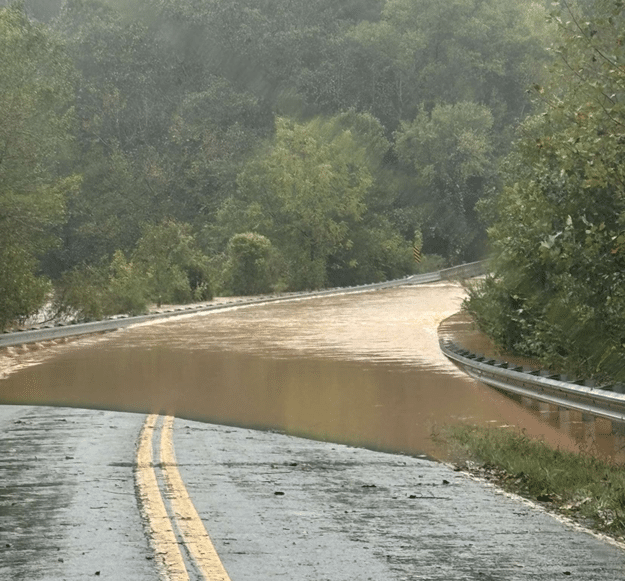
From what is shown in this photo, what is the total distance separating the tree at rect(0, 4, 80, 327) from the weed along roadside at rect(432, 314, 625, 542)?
2340cm

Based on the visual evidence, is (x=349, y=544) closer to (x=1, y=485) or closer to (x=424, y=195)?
(x=1, y=485)

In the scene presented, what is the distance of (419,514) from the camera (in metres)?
9.73

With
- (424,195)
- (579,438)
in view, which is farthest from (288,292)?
(579,438)

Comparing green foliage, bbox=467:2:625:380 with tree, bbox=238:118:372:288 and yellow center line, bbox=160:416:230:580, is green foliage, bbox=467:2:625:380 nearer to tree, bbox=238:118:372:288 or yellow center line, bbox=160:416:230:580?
yellow center line, bbox=160:416:230:580

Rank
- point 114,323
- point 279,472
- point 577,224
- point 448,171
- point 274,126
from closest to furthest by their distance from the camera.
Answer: point 279,472, point 577,224, point 114,323, point 448,171, point 274,126

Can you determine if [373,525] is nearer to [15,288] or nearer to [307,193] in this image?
[15,288]

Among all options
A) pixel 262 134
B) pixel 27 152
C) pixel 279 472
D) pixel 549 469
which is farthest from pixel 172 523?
pixel 262 134

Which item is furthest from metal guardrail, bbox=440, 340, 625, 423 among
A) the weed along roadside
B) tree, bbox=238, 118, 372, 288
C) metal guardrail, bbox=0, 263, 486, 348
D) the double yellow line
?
tree, bbox=238, 118, 372, 288

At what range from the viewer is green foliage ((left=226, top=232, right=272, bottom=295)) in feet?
207

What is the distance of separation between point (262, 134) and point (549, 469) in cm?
8317

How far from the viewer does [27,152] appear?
4472 cm

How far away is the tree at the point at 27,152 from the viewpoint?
125ft

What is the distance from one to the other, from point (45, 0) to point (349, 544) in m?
116

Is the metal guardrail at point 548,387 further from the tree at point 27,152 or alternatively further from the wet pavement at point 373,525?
the tree at point 27,152
